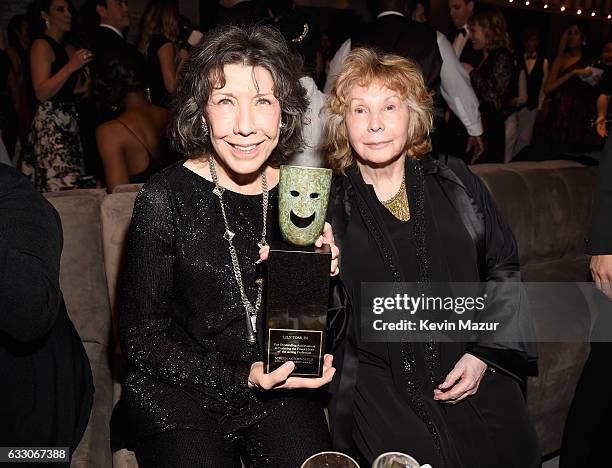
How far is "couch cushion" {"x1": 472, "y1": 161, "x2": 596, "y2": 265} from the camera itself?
3004mm

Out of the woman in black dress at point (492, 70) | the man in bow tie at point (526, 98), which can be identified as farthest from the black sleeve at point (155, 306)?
the man in bow tie at point (526, 98)

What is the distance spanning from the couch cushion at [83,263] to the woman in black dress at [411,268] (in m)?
0.98

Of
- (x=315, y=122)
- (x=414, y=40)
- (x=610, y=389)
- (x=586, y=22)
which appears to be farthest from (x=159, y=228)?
(x=586, y=22)

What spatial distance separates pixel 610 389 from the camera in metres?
2.05

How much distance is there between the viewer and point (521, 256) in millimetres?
3127

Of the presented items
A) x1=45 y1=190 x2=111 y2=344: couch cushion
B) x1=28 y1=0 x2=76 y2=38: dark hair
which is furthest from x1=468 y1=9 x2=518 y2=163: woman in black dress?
x1=45 y1=190 x2=111 y2=344: couch cushion

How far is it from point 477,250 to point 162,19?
2.89 metres

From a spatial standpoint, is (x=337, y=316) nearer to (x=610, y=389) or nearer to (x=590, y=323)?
(x=610, y=389)

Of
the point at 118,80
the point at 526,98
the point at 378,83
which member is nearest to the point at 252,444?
the point at 378,83

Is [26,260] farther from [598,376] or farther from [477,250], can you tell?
[598,376]

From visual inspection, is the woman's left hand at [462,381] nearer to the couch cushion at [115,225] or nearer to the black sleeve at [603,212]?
the black sleeve at [603,212]

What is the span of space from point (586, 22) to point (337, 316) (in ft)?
28.9

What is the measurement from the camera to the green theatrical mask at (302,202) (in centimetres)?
130

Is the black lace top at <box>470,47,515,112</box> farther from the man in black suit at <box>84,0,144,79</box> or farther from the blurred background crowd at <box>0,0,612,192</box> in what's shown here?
the man in black suit at <box>84,0,144,79</box>
